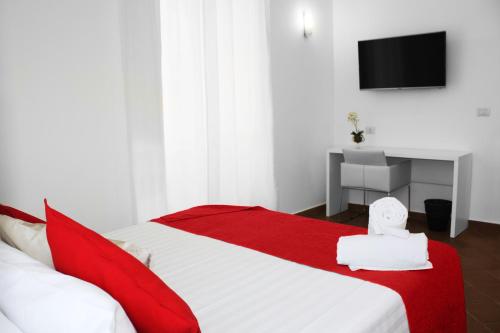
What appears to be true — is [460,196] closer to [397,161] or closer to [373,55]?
[397,161]

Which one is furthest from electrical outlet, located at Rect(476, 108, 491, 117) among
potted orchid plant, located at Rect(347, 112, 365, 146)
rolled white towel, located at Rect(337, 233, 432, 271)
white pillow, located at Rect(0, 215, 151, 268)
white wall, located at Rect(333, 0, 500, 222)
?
white pillow, located at Rect(0, 215, 151, 268)

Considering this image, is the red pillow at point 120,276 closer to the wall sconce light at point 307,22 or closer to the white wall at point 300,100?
the white wall at point 300,100

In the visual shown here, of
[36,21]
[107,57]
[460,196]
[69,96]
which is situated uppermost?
[36,21]

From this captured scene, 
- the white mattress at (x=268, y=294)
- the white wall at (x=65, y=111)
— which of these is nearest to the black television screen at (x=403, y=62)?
the white wall at (x=65, y=111)

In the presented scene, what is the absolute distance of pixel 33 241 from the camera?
143 cm

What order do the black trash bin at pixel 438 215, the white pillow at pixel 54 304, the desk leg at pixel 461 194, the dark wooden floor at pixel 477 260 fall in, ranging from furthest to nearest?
the black trash bin at pixel 438 215, the desk leg at pixel 461 194, the dark wooden floor at pixel 477 260, the white pillow at pixel 54 304

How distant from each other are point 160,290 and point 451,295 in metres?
1.18

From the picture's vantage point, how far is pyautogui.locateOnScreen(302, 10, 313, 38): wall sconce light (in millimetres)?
4707

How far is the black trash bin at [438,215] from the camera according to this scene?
405 centimetres

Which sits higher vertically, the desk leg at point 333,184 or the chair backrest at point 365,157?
the chair backrest at point 365,157

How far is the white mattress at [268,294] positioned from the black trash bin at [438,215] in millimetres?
2769

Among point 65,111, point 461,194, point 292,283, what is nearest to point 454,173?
point 461,194

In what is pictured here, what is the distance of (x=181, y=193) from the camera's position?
11.5 ft

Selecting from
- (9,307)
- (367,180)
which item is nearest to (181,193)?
(367,180)
